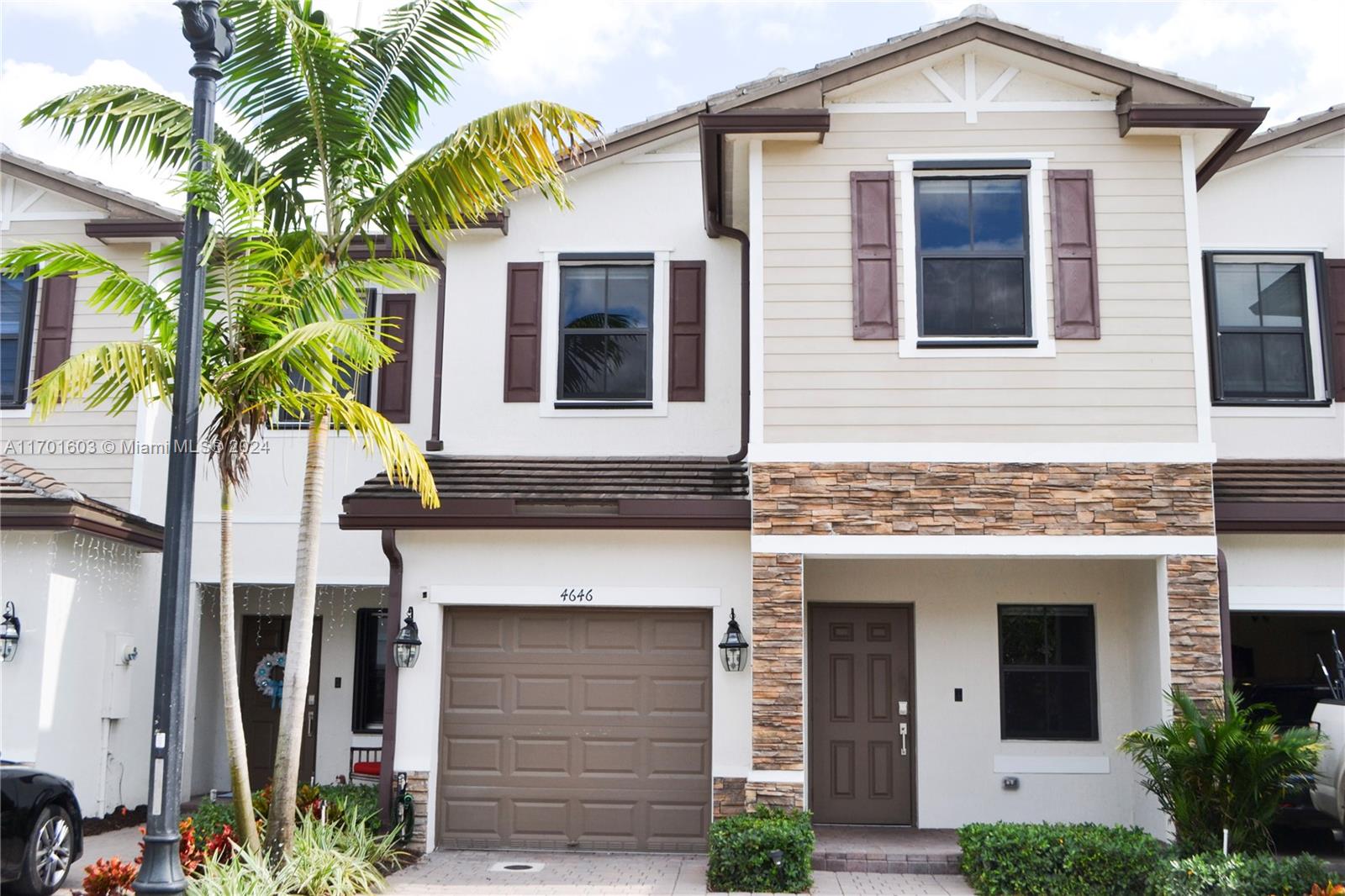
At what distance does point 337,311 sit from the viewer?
970 cm

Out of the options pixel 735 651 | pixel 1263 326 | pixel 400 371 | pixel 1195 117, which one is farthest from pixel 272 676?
pixel 1263 326

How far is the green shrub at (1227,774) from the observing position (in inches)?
356

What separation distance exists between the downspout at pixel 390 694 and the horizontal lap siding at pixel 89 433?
4116 mm

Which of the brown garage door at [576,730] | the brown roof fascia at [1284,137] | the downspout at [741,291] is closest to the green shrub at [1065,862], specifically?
the brown garage door at [576,730]

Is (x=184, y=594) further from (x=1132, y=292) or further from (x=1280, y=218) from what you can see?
(x=1280, y=218)

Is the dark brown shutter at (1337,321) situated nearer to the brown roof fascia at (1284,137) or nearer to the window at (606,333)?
the brown roof fascia at (1284,137)

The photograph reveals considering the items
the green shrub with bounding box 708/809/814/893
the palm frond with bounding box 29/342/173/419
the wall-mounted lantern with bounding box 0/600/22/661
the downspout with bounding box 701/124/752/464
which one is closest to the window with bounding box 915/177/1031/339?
the downspout with bounding box 701/124/752/464

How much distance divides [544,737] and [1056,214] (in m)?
6.61

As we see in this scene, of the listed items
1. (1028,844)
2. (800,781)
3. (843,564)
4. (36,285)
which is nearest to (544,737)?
(800,781)

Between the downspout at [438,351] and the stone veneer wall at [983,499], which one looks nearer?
the stone veneer wall at [983,499]

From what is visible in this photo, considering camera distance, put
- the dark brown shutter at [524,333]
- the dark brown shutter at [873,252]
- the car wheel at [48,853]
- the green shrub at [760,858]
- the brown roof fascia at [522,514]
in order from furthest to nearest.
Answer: the dark brown shutter at [524,333] → the brown roof fascia at [522,514] → the dark brown shutter at [873,252] → the green shrub at [760,858] → the car wheel at [48,853]

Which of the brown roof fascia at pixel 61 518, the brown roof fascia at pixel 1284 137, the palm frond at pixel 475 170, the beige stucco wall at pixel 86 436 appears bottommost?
the brown roof fascia at pixel 61 518

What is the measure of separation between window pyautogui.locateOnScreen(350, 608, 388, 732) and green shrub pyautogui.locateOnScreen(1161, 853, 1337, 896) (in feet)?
29.5

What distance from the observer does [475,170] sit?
32.0 feet
